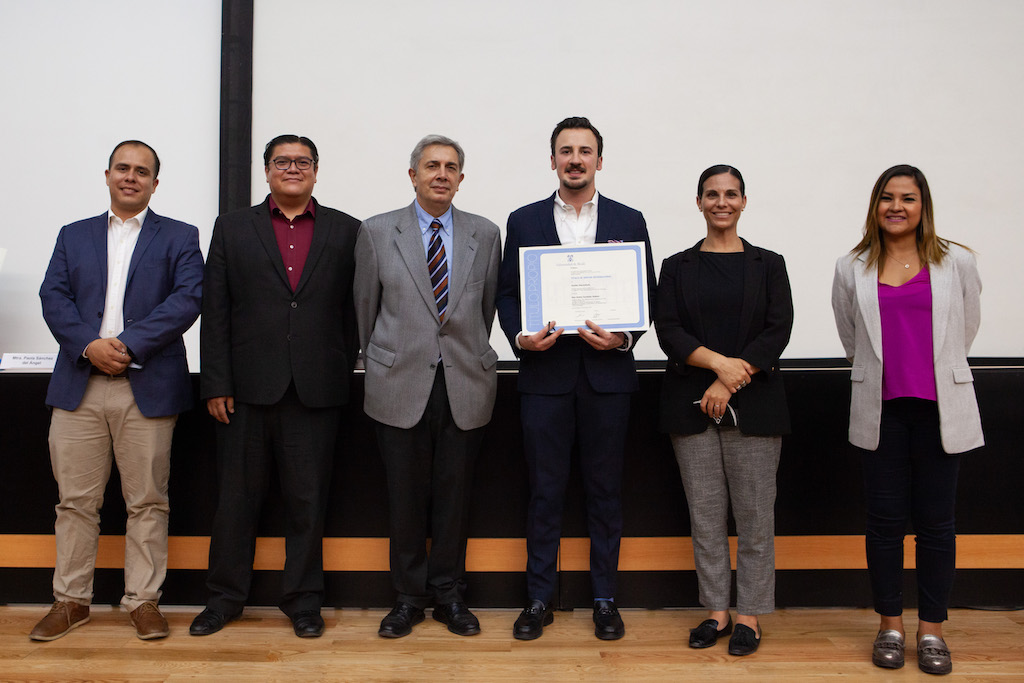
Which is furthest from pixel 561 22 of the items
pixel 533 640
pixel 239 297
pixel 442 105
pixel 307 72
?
pixel 533 640

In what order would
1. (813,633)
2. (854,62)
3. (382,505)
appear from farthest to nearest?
(854,62)
(382,505)
(813,633)

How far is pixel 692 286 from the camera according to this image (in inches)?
84.2

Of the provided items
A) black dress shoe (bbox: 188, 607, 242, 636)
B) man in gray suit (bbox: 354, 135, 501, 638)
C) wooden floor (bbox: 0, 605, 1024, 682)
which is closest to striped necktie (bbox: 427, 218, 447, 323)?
man in gray suit (bbox: 354, 135, 501, 638)

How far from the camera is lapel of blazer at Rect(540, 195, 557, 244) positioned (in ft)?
7.27

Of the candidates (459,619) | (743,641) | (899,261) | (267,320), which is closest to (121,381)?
(267,320)

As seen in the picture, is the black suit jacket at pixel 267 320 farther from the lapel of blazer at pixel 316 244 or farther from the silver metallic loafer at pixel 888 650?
the silver metallic loafer at pixel 888 650

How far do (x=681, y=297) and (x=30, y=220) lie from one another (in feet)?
11.2

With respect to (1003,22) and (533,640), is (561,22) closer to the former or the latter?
(1003,22)

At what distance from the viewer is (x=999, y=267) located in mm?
3520

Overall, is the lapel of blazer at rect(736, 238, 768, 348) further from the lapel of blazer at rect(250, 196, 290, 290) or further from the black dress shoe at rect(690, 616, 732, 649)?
the lapel of blazer at rect(250, 196, 290, 290)

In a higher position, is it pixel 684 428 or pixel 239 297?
pixel 239 297

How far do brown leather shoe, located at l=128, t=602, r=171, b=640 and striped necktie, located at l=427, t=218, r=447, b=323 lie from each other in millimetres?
1336

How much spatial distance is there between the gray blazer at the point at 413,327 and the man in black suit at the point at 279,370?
123 mm

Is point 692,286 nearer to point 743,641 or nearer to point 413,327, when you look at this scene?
point 413,327
